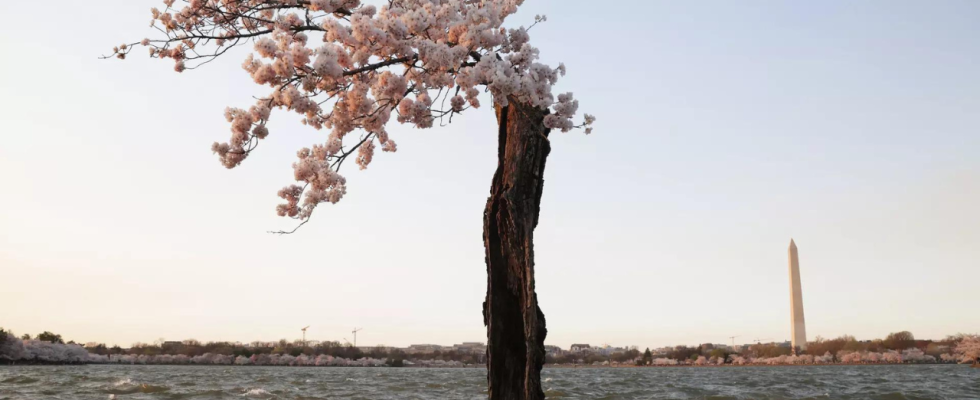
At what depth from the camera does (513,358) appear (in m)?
8.02

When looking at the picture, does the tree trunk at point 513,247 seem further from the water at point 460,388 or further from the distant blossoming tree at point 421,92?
the water at point 460,388

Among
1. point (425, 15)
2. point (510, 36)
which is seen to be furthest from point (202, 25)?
point (510, 36)

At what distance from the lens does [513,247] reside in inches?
306

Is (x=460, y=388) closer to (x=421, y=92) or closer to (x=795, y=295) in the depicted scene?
(x=421, y=92)

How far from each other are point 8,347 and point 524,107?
9905 centimetres

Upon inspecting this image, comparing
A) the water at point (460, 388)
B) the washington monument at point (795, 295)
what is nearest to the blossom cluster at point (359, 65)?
the water at point (460, 388)

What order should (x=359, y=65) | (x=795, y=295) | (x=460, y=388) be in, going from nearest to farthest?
1. (x=359, y=65)
2. (x=460, y=388)
3. (x=795, y=295)

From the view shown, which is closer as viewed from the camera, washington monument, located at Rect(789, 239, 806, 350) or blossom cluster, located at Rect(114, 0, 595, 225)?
blossom cluster, located at Rect(114, 0, 595, 225)

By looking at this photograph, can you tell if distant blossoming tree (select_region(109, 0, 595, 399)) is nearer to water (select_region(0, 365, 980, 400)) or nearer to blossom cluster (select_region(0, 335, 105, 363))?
water (select_region(0, 365, 980, 400))

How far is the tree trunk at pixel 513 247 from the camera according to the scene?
25.5 feet

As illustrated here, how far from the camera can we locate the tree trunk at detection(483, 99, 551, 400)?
779 cm

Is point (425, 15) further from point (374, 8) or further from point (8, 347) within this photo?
point (8, 347)

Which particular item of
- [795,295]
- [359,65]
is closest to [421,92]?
[359,65]

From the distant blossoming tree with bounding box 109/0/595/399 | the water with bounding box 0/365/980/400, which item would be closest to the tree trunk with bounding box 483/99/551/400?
the distant blossoming tree with bounding box 109/0/595/399
